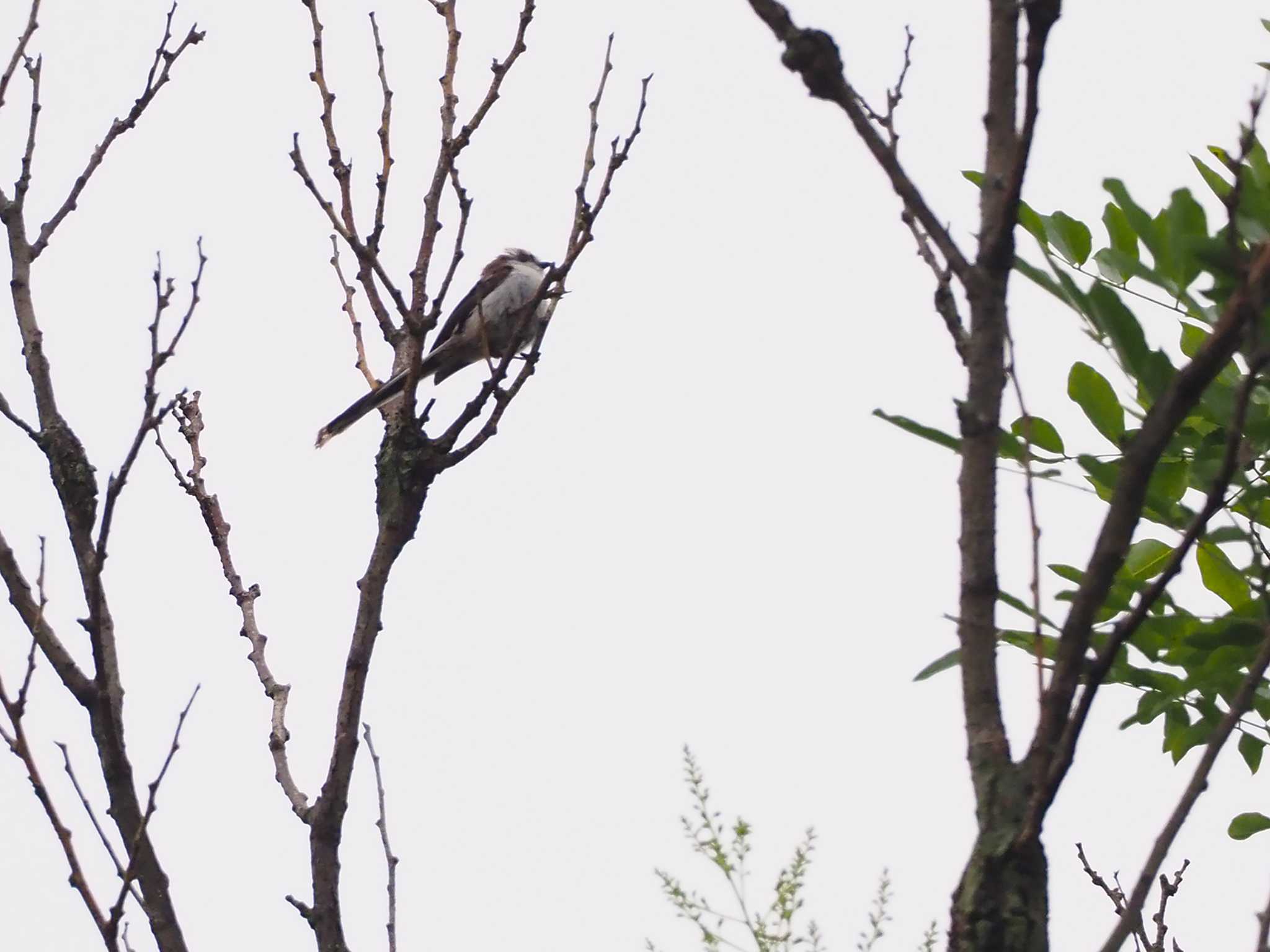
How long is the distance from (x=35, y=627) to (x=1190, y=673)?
2202mm

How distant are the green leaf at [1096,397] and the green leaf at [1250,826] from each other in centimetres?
76

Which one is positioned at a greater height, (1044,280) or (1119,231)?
(1119,231)

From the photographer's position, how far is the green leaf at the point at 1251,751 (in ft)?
8.02

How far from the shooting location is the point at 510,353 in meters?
3.60

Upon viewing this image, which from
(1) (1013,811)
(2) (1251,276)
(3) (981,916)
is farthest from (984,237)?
(3) (981,916)

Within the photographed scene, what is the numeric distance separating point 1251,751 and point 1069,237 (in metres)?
0.97

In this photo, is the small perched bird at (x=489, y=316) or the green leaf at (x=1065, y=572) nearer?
the green leaf at (x=1065, y=572)

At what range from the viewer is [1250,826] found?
2568 mm

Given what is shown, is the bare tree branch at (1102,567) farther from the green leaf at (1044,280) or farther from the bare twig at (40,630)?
the bare twig at (40,630)

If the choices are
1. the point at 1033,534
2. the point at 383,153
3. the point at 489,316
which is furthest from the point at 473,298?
the point at 1033,534

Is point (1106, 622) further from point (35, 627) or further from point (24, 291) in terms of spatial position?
point (24, 291)

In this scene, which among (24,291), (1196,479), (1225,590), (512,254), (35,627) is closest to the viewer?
(1196,479)

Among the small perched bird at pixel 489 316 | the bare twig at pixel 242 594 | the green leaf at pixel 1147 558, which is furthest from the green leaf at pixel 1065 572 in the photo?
the small perched bird at pixel 489 316

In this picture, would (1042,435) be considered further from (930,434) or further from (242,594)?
(242,594)
